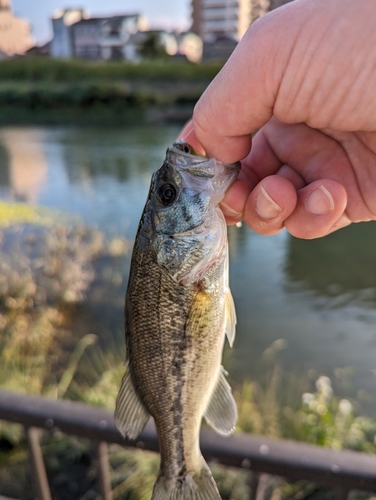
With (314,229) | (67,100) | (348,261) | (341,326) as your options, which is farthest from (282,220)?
(67,100)

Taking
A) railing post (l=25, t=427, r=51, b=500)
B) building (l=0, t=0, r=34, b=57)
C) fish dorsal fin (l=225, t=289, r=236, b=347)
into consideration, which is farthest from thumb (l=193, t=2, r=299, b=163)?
building (l=0, t=0, r=34, b=57)

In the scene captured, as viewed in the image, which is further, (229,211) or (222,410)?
(229,211)

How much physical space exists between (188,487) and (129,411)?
0.93 ft

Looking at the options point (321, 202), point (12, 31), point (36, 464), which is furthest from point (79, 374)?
point (12, 31)

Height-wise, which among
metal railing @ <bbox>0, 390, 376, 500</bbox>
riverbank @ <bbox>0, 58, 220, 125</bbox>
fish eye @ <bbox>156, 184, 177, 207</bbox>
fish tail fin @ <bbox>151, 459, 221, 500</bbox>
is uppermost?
fish eye @ <bbox>156, 184, 177, 207</bbox>

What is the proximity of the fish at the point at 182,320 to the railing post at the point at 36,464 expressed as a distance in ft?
2.70

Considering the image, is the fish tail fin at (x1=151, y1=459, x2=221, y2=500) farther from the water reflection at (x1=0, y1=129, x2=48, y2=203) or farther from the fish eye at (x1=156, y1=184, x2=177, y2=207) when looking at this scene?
the water reflection at (x1=0, y1=129, x2=48, y2=203)

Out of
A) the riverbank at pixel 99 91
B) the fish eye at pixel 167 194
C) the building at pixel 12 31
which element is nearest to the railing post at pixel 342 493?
the fish eye at pixel 167 194

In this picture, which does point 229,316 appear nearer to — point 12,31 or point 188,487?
point 188,487


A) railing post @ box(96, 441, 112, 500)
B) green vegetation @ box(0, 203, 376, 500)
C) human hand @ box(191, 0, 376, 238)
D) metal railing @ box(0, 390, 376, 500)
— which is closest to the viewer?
human hand @ box(191, 0, 376, 238)

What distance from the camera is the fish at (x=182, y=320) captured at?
127 cm

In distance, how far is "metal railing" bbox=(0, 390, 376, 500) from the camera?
1498 millimetres

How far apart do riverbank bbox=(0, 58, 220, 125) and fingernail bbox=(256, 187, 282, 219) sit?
72.6 feet

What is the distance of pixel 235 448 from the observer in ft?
5.16
